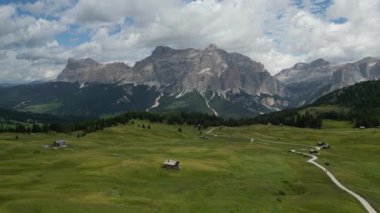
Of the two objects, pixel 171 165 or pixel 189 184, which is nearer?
pixel 189 184

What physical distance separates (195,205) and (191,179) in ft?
112

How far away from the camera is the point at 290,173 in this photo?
12588 cm

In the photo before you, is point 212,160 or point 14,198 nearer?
point 14,198

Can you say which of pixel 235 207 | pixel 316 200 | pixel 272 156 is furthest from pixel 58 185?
pixel 272 156

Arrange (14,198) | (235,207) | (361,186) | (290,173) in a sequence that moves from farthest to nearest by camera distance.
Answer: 1. (290,173)
2. (361,186)
3. (235,207)
4. (14,198)

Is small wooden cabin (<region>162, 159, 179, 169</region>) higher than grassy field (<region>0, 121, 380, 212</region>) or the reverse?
higher

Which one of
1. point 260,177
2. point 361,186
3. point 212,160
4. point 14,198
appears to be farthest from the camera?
point 212,160

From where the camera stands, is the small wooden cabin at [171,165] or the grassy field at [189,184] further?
the small wooden cabin at [171,165]

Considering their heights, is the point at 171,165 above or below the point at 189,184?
above

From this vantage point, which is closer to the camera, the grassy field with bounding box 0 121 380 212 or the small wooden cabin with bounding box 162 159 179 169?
the grassy field with bounding box 0 121 380 212

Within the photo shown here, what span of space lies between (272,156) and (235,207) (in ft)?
298

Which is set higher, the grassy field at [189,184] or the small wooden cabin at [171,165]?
the small wooden cabin at [171,165]

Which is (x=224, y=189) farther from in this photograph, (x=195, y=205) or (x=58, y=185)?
(x=58, y=185)

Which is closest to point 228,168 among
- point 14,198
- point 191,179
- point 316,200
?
point 191,179
